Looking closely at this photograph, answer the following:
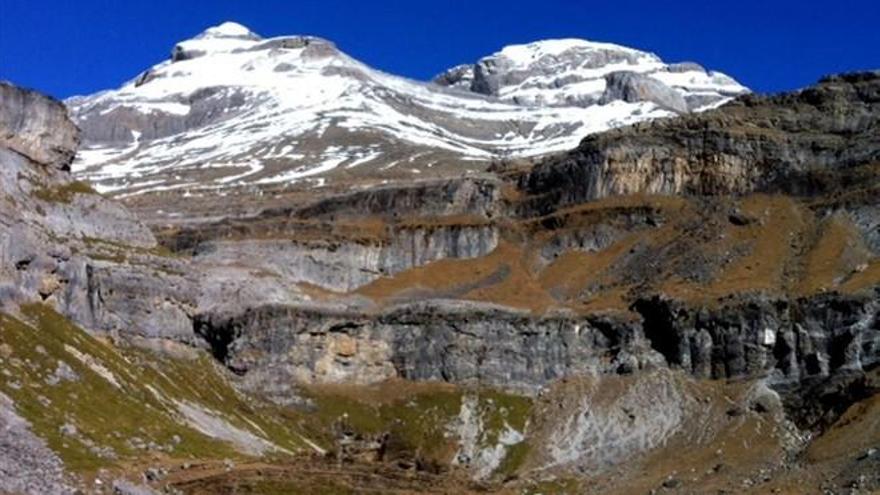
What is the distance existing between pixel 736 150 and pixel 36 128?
82.0 m

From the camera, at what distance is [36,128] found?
128375 millimetres

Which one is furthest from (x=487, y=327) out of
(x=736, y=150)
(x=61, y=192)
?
(x=61, y=192)

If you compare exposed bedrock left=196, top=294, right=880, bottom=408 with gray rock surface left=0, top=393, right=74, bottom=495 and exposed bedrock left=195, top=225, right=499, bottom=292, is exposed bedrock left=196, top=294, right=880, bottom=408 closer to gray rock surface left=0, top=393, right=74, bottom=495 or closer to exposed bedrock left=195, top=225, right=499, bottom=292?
exposed bedrock left=195, top=225, right=499, bottom=292

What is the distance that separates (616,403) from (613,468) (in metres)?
10.4

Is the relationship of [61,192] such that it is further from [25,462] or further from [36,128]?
[25,462]

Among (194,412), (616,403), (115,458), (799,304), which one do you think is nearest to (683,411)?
(616,403)

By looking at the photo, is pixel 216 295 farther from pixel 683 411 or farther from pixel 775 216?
pixel 775 216

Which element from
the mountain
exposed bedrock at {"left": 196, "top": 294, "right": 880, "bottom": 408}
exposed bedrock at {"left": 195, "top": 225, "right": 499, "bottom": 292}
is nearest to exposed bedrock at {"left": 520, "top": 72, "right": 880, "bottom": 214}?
the mountain

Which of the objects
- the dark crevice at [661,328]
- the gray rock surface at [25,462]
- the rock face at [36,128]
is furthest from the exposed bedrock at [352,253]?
the gray rock surface at [25,462]

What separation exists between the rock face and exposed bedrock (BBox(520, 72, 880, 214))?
206ft

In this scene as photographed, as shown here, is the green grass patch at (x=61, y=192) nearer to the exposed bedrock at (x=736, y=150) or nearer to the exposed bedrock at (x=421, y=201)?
the exposed bedrock at (x=421, y=201)

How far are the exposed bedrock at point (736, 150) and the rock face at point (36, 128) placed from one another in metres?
62.9

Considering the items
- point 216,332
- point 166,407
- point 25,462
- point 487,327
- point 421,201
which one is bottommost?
point 25,462

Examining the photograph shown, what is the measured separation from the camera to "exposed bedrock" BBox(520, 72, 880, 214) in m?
155
